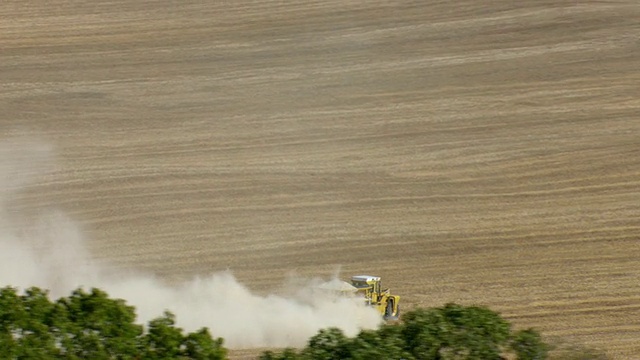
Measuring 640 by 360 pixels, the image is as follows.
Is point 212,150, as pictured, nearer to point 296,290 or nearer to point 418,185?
point 418,185

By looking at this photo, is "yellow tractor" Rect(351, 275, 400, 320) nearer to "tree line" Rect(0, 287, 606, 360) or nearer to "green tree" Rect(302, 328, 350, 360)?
"tree line" Rect(0, 287, 606, 360)

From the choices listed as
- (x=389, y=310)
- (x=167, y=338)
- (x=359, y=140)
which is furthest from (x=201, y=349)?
(x=359, y=140)

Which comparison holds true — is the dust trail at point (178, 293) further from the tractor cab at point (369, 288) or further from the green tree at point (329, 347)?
the green tree at point (329, 347)

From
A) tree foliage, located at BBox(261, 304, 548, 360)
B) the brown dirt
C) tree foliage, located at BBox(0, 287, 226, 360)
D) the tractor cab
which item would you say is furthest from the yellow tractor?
tree foliage, located at BBox(0, 287, 226, 360)

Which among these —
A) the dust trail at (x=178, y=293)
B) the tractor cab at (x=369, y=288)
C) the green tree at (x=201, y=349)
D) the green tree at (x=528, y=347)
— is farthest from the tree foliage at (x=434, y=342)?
the tractor cab at (x=369, y=288)

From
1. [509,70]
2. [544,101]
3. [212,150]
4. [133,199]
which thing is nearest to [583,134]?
→ [544,101]

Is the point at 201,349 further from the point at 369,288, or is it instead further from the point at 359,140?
the point at 359,140

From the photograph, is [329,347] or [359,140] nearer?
[329,347]
